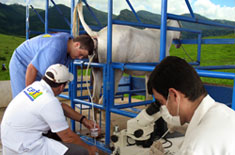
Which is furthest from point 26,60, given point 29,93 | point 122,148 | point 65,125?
point 122,148

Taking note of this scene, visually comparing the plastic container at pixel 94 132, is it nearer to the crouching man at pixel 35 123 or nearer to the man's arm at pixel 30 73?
the crouching man at pixel 35 123

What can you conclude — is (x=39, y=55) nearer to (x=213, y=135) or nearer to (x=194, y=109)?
(x=194, y=109)

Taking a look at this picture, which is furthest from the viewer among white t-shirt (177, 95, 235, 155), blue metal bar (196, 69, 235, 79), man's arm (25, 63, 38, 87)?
man's arm (25, 63, 38, 87)

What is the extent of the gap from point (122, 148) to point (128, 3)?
2863 mm

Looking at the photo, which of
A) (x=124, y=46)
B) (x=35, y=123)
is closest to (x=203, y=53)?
(x=124, y=46)

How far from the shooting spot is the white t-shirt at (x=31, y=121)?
157 centimetres

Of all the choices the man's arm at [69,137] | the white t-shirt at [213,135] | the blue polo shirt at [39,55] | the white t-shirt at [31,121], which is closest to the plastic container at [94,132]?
the man's arm at [69,137]

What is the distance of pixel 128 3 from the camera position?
3.78m

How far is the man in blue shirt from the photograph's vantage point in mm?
2102

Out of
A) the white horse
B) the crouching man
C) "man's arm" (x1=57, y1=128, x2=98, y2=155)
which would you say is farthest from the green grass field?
the crouching man

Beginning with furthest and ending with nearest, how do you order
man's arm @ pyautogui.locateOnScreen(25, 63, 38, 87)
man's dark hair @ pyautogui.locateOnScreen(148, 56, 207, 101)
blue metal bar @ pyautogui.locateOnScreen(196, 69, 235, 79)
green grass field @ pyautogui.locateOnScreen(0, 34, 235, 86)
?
green grass field @ pyautogui.locateOnScreen(0, 34, 235, 86) < man's arm @ pyautogui.locateOnScreen(25, 63, 38, 87) < blue metal bar @ pyautogui.locateOnScreen(196, 69, 235, 79) < man's dark hair @ pyautogui.locateOnScreen(148, 56, 207, 101)

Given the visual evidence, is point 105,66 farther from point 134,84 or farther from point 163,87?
point 134,84

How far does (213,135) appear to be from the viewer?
0.70 metres

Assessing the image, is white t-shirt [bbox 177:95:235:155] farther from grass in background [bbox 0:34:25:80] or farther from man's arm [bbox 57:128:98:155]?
grass in background [bbox 0:34:25:80]
